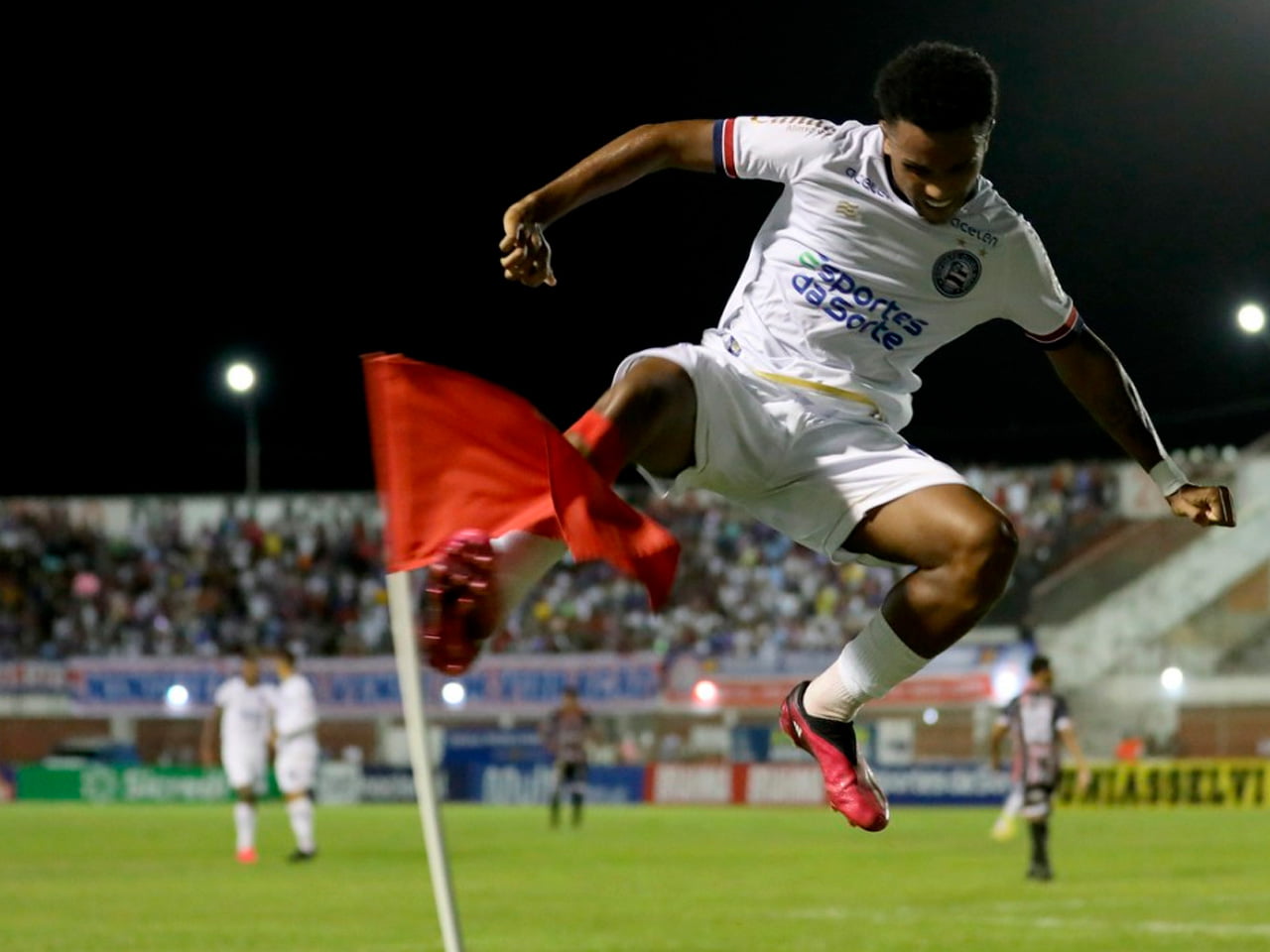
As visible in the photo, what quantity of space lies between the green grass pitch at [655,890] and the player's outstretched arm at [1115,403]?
608 centimetres

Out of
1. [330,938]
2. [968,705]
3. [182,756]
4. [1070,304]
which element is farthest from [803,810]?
[1070,304]

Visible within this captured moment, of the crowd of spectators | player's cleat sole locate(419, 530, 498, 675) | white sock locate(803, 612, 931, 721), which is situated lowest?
white sock locate(803, 612, 931, 721)

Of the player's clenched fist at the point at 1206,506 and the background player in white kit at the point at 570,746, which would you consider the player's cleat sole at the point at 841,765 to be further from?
the background player in white kit at the point at 570,746

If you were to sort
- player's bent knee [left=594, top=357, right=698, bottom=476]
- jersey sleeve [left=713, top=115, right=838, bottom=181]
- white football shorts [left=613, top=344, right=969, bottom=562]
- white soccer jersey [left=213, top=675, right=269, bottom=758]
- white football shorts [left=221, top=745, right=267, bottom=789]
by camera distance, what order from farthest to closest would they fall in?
1. white soccer jersey [left=213, top=675, right=269, bottom=758]
2. white football shorts [left=221, top=745, right=267, bottom=789]
3. jersey sleeve [left=713, top=115, right=838, bottom=181]
4. white football shorts [left=613, top=344, right=969, bottom=562]
5. player's bent knee [left=594, top=357, right=698, bottom=476]

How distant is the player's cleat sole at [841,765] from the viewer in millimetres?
6988

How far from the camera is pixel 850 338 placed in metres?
7.02

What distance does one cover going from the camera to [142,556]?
162ft

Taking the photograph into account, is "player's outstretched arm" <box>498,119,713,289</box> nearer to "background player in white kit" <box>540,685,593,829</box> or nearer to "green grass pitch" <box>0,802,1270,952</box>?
"green grass pitch" <box>0,802,1270,952</box>

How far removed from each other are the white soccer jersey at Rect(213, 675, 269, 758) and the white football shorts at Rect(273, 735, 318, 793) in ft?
1.69

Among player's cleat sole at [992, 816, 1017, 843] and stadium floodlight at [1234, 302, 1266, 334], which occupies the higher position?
stadium floodlight at [1234, 302, 1266, 334]

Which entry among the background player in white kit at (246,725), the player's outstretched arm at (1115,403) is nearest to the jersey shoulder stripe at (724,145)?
the player's outstretched arm at (1115,403)

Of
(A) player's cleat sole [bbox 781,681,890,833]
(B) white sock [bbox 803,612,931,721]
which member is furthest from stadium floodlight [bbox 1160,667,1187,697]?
(B) white sock [bbox 803,612,931,721]

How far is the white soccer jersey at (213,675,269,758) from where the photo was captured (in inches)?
968

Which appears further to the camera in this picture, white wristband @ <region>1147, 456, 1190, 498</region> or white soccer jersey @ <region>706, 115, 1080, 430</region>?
white wristband @ <region>1147, 456, 1190, 498</region>
